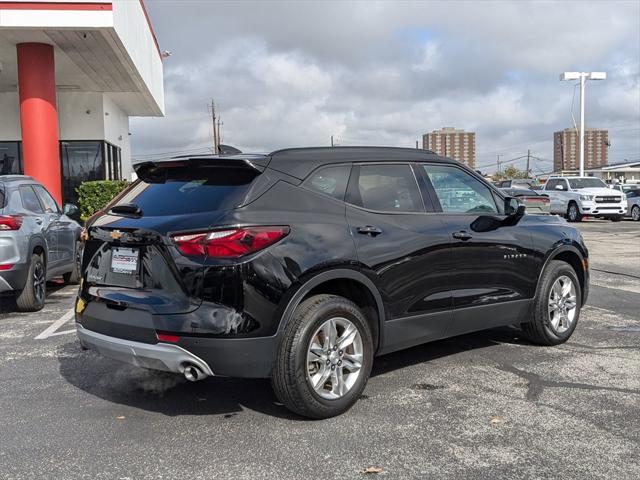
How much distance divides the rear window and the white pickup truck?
80.8ft

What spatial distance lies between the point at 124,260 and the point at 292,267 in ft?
3.68

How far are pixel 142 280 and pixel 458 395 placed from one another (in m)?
2.37

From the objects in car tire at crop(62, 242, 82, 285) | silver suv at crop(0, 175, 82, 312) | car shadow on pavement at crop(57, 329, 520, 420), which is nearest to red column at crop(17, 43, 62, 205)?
car tire at crop(62, 242, 82, 285)

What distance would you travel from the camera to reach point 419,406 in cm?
436

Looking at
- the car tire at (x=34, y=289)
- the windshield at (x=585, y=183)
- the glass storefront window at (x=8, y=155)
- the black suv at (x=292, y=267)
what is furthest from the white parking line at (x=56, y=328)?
the windshield at (x=585, y=183)

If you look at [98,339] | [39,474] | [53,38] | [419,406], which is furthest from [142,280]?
[53,38]

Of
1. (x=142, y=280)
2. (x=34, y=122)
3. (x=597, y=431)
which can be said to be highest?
(x=34, y=122)

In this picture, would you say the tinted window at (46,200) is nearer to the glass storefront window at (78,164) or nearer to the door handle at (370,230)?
the door handle at (370,230)

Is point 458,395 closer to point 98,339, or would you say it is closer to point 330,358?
point 330,358

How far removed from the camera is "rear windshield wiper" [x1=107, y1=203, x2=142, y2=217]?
4.23m

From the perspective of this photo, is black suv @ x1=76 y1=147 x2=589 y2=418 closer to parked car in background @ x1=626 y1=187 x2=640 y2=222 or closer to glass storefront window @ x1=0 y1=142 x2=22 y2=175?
glass storefront window @ x1=0 y1=142 x2=22 y2=175

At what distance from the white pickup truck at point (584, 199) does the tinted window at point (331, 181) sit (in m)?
24.0

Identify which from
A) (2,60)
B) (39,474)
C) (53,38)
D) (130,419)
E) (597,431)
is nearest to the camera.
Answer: (39,474)

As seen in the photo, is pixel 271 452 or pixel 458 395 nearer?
pixel 271 452
